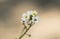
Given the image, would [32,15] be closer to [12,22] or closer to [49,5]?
[12,22]

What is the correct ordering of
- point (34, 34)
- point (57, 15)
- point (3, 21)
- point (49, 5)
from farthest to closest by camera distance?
point (49, 5) < point (57, 15) < point (3, 21) < point (34, 34)

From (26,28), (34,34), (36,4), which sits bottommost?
(34,34)

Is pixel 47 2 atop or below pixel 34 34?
atop

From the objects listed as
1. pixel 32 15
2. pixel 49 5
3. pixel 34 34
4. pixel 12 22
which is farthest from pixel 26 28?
pixel 49 5

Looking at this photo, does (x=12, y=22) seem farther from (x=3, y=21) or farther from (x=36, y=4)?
(x=36, y=4)

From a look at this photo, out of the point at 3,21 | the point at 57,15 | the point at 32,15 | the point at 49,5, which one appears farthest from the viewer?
the point at 49,5

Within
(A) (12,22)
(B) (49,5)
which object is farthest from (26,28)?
(B) (49,5)

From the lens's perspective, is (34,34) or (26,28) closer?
(26,28)
